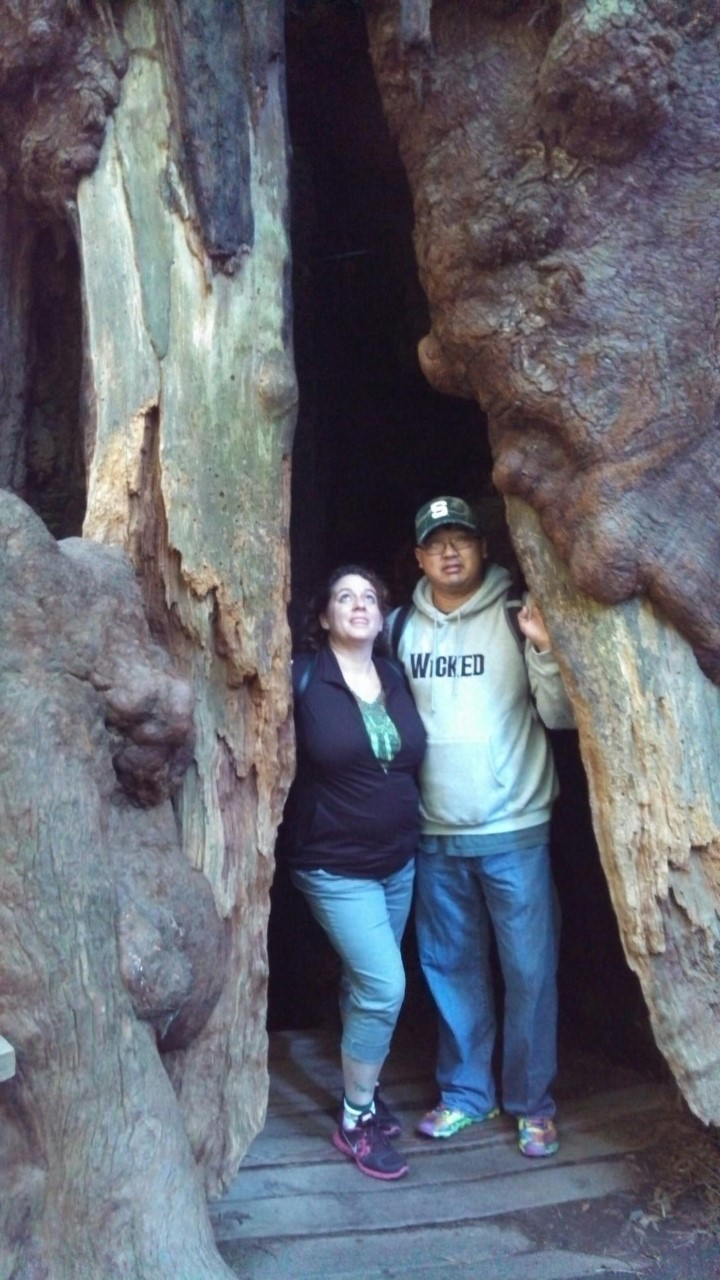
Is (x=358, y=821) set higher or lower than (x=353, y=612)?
lower

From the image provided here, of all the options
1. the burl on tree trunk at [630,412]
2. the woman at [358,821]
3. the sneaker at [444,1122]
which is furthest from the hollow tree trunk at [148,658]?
the sneaker at [444,1122]

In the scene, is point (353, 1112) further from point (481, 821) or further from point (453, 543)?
point (453, 543)

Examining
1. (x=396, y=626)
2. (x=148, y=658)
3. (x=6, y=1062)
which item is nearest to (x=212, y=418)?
(x=148, y=658)

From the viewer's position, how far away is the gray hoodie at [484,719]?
3.49 metres

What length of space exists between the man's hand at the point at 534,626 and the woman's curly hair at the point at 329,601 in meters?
0.45

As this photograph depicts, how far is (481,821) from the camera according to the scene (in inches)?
138

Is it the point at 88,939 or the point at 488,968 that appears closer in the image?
the point at 88,939

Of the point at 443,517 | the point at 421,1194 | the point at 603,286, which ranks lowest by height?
the point at 421,1194

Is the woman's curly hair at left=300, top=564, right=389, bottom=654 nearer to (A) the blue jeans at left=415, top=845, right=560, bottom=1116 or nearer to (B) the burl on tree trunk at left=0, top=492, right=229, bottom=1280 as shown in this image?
(A) the blue jeans at left=415, top=845, right=560, bottom=1116

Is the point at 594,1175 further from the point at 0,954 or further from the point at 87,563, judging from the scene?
the point at 87,563

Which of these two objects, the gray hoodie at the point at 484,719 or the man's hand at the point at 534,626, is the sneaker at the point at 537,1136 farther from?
the man's hand at the point at 534,626

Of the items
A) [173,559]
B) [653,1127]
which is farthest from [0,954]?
[653,1127]

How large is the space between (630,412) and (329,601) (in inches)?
40.9

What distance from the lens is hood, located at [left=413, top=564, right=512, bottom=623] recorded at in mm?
3625
